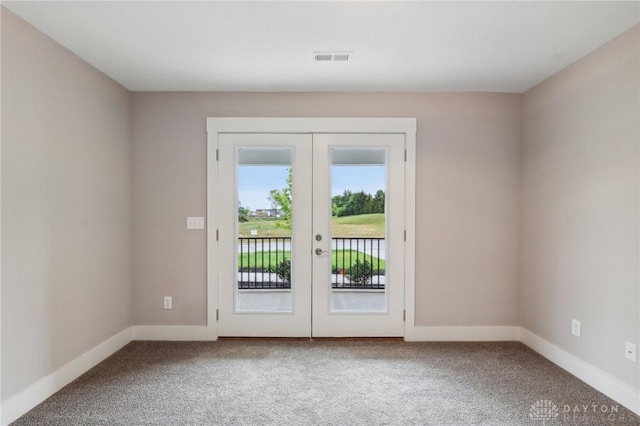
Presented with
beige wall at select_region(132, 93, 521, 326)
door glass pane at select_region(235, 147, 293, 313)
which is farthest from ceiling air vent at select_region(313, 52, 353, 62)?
door glass pane at select_region(235, 147, 293, 313)

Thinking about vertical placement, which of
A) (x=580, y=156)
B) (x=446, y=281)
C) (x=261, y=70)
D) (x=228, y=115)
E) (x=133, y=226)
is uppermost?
(x=261, y=70)

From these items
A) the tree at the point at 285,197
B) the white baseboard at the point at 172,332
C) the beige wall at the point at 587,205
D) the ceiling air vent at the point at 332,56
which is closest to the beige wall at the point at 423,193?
the white baseboard at the point at 172,332

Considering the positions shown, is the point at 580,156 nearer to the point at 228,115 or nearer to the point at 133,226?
the point at 228,115

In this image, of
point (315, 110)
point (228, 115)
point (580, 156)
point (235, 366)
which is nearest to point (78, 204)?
point (228, 115)

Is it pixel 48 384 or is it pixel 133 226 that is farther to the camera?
pixel 133 226

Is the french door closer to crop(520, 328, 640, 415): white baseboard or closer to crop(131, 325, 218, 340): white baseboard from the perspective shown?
crop(131, 325, 218, 340): white baseboard

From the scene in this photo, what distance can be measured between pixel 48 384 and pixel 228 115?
266 cm

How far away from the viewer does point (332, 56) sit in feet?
9.30

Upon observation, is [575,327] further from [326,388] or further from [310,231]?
[310,231]

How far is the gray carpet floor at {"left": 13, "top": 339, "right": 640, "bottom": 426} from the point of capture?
2.34 metres

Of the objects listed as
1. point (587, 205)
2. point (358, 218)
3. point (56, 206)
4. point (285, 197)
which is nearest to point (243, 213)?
point (285, 197)

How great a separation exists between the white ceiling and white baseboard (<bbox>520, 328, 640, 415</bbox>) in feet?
7.88

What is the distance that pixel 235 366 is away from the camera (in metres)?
3.10

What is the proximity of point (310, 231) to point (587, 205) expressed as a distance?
236cm
